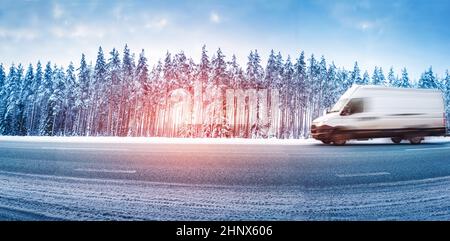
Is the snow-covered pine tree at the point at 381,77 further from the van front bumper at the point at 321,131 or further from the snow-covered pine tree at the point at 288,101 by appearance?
the snow-covered pine tree at the point at 288,101

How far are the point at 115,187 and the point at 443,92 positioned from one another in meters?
4.41

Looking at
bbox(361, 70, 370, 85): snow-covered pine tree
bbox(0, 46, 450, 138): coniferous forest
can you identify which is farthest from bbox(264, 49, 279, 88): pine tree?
bbox(361, 70, 370, 85): snow-covered pine tree

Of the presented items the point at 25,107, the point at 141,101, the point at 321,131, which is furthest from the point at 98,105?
the point at 321,131

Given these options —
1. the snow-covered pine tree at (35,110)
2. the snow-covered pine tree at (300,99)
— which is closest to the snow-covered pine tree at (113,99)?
the snow-covered pine tree at (35,110)

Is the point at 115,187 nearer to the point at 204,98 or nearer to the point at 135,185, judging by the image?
the point at 135,185

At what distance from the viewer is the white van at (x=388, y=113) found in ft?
10.8

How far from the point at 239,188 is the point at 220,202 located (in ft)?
1.80

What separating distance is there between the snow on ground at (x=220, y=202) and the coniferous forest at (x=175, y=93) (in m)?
1.13

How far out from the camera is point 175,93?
4.35 metres

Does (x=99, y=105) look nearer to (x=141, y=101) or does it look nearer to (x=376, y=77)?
(x=141, y=101)

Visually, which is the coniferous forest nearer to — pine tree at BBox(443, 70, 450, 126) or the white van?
pine tree at BBox(443, 70, 450, 126)
